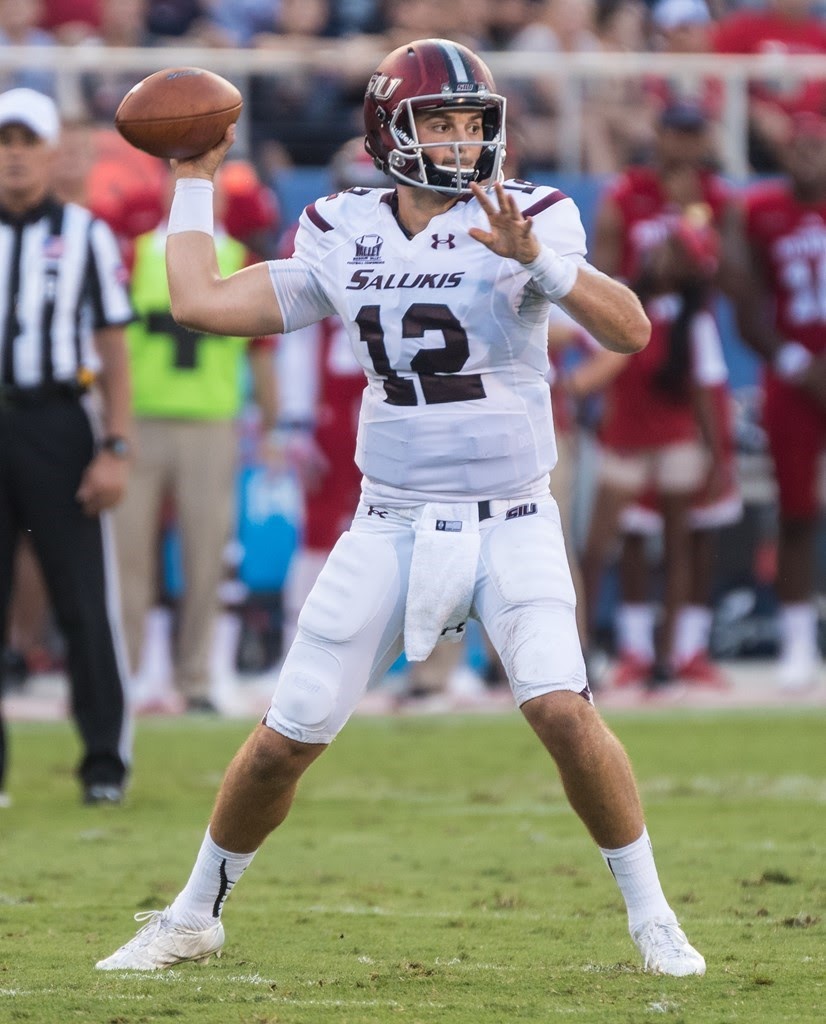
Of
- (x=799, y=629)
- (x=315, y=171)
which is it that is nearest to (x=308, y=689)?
(x=799, y=629)

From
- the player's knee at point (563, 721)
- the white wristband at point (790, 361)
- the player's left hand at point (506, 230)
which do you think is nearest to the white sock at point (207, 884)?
the player's knee at point (563, 721)

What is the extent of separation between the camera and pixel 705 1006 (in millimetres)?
3482

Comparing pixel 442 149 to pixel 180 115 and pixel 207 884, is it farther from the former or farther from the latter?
pixel 207 884

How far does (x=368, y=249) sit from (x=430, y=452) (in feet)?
1.37

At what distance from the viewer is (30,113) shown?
6176 millimetres

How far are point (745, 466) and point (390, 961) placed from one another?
6.33 meters

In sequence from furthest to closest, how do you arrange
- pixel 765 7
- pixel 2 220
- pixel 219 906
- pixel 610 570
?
pixel 765 7 → pixel 610 570 → pixel 2 220 → pixel 219 906

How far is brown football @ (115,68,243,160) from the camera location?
4.10 meters

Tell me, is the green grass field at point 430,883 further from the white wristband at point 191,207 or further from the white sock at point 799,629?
the white wristband at point 191,207

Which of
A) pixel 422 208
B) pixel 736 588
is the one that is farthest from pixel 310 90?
pixel 422 208

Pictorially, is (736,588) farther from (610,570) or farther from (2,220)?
(2,220)

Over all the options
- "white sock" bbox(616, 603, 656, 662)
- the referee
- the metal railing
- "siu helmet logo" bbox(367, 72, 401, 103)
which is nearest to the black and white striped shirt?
the referee

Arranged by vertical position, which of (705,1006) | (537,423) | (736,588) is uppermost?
(537,423)

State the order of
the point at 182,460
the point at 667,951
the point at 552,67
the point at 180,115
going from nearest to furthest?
the point at 667,951 < the point at 180,115 < the point at 182,460 < the point at 552,67
